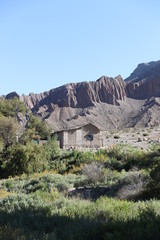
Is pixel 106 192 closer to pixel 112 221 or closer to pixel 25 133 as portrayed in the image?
pixel 112 221

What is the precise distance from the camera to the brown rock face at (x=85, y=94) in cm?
15350

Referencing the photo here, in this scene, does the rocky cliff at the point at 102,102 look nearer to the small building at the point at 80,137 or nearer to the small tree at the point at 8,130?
the small building at the point at 80,137

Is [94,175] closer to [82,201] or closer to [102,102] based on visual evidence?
[82,201]

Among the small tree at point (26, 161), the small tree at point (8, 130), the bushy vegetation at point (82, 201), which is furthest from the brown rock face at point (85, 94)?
the bushy vegetation at point (82, 201)

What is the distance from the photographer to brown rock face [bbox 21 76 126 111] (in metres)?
154

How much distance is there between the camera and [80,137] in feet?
149

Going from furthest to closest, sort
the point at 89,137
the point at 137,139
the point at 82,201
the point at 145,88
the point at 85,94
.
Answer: the point at 85,94 → the point at 145,88 → the point at 137,139 → the point at 89,137 → the point at 82,201

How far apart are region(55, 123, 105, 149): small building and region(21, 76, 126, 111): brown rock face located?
330 feet

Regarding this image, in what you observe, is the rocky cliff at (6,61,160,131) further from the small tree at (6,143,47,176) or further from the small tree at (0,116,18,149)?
the small tree at (6,143,47,176)

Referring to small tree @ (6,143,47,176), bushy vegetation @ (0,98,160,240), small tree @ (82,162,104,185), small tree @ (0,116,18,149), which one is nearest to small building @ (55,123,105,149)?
small tree @ (0,116,18,149)

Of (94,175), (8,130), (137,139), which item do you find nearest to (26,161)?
(94,175)

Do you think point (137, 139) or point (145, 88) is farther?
point (145, 88)

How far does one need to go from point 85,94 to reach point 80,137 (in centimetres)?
11604

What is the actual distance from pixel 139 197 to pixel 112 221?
19.1ft
